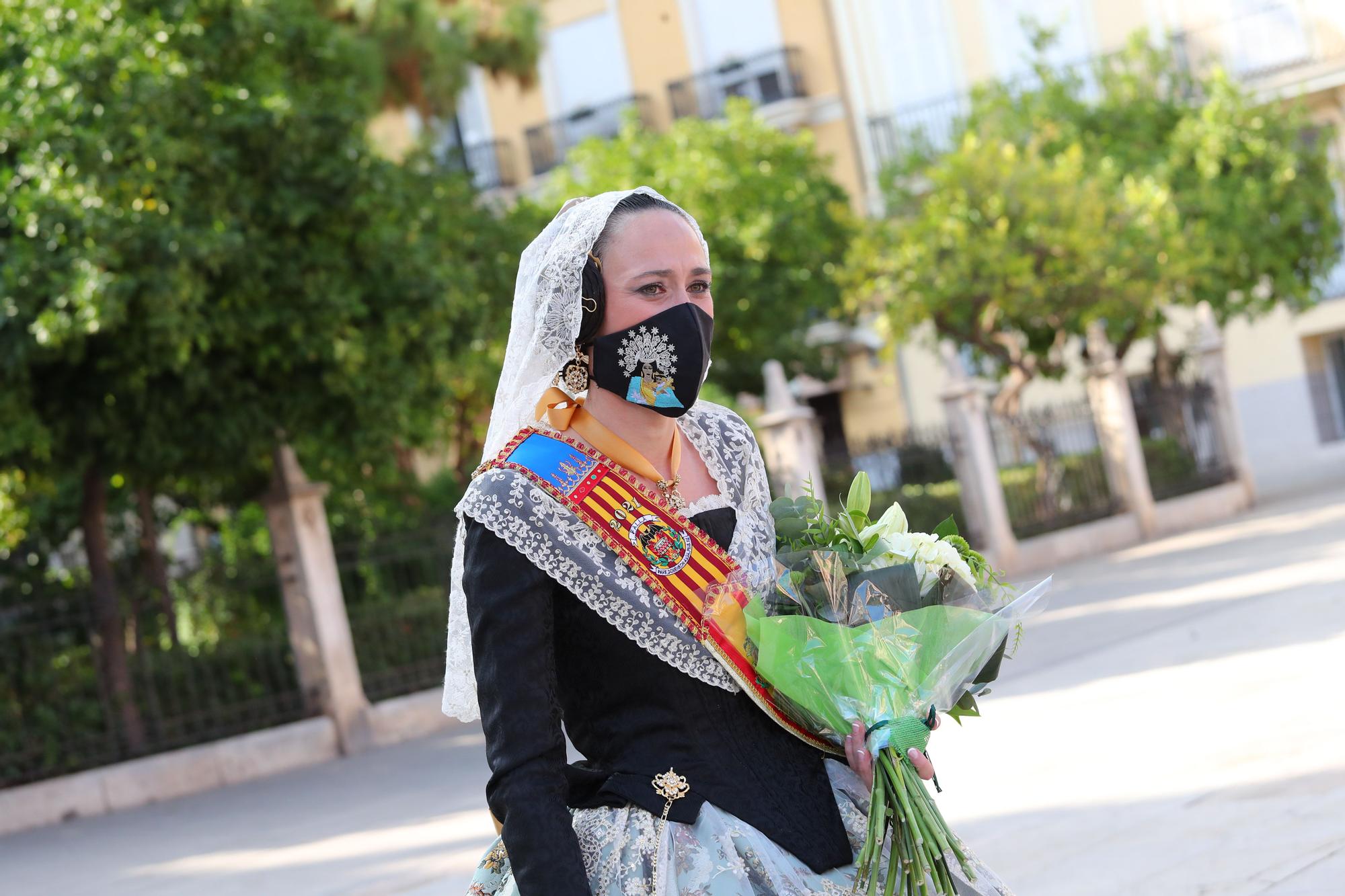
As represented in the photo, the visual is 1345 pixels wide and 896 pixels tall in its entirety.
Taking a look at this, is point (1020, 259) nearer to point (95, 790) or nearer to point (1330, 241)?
point (1330, 241)

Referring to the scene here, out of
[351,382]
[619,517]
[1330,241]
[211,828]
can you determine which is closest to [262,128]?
[351,382]

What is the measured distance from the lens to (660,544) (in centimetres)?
247

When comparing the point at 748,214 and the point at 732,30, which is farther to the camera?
the point at 732,30

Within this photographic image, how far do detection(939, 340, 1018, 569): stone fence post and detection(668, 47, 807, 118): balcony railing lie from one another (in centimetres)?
1181

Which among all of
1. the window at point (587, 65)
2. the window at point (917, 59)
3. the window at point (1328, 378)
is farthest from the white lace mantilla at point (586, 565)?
the window at point (1328, 378)

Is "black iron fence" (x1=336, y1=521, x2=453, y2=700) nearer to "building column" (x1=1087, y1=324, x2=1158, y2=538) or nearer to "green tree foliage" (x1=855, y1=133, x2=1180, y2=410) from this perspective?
"green tree foliage" (x1=855, y1=133, x2=1180, y2=410)

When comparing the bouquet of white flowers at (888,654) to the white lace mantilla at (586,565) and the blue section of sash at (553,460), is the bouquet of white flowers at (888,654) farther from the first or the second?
the blue section of sash at (553,460)

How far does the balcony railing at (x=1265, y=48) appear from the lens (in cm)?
2691

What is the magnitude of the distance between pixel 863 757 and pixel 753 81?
90.5ft

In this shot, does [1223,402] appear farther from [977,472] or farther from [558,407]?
[558,407]

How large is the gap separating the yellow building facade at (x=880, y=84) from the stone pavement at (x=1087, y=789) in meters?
16.2

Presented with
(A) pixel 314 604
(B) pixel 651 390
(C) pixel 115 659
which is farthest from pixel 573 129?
(B) pixel 651 390

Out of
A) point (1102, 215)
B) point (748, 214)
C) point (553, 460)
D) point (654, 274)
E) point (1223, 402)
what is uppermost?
point (748, 214)

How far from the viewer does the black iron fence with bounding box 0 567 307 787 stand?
447 inches
